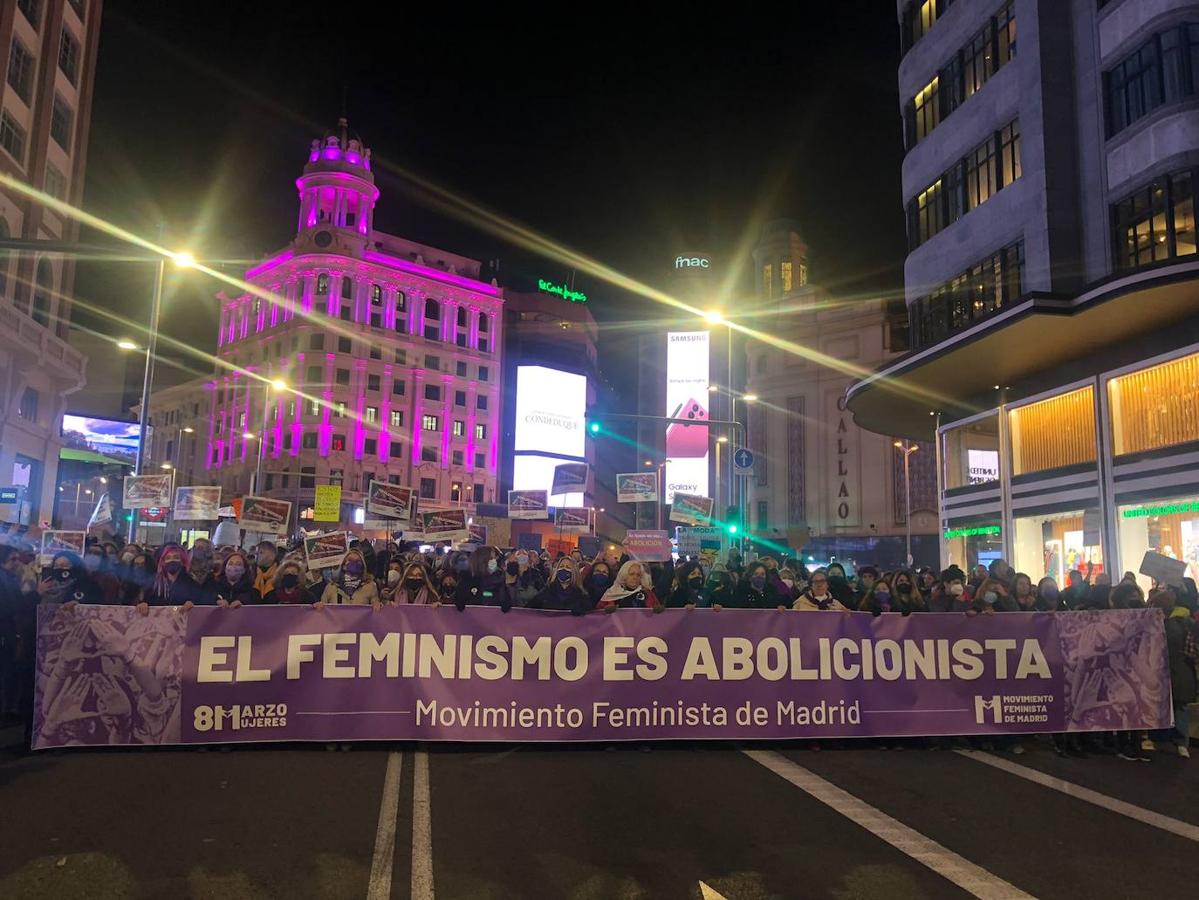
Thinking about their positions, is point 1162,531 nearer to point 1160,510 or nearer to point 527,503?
point 1160,510

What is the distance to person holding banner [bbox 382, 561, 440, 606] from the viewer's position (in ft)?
33.1

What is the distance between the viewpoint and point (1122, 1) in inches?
825

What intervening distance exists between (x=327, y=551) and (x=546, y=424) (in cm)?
7972

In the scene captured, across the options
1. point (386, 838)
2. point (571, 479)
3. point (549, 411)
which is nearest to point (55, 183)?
point (571, 479)

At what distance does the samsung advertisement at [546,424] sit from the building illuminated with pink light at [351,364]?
2.63 m

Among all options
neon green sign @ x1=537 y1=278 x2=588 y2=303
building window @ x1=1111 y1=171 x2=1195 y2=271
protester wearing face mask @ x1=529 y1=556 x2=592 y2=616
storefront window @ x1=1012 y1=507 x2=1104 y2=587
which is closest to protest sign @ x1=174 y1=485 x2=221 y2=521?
protester wearing face mask @ x1=529 y1=556 x2=592 y2=616

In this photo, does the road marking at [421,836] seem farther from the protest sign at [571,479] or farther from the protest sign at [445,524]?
the protest sign at [571,479]

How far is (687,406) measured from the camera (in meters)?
98.0

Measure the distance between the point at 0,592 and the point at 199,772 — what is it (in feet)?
10.3

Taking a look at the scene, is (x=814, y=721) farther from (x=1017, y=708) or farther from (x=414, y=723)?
(x=414, y=723)

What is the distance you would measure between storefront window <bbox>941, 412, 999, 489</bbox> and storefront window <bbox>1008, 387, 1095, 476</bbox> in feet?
5.57

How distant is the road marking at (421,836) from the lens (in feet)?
16.6

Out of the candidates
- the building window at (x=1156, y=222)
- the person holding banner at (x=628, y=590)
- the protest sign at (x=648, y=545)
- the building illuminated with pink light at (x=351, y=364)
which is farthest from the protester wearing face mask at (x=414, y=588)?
the building illuminated with pink light at (x=351, y=364)

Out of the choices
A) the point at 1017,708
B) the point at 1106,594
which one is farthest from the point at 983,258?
the point at 1017,708
